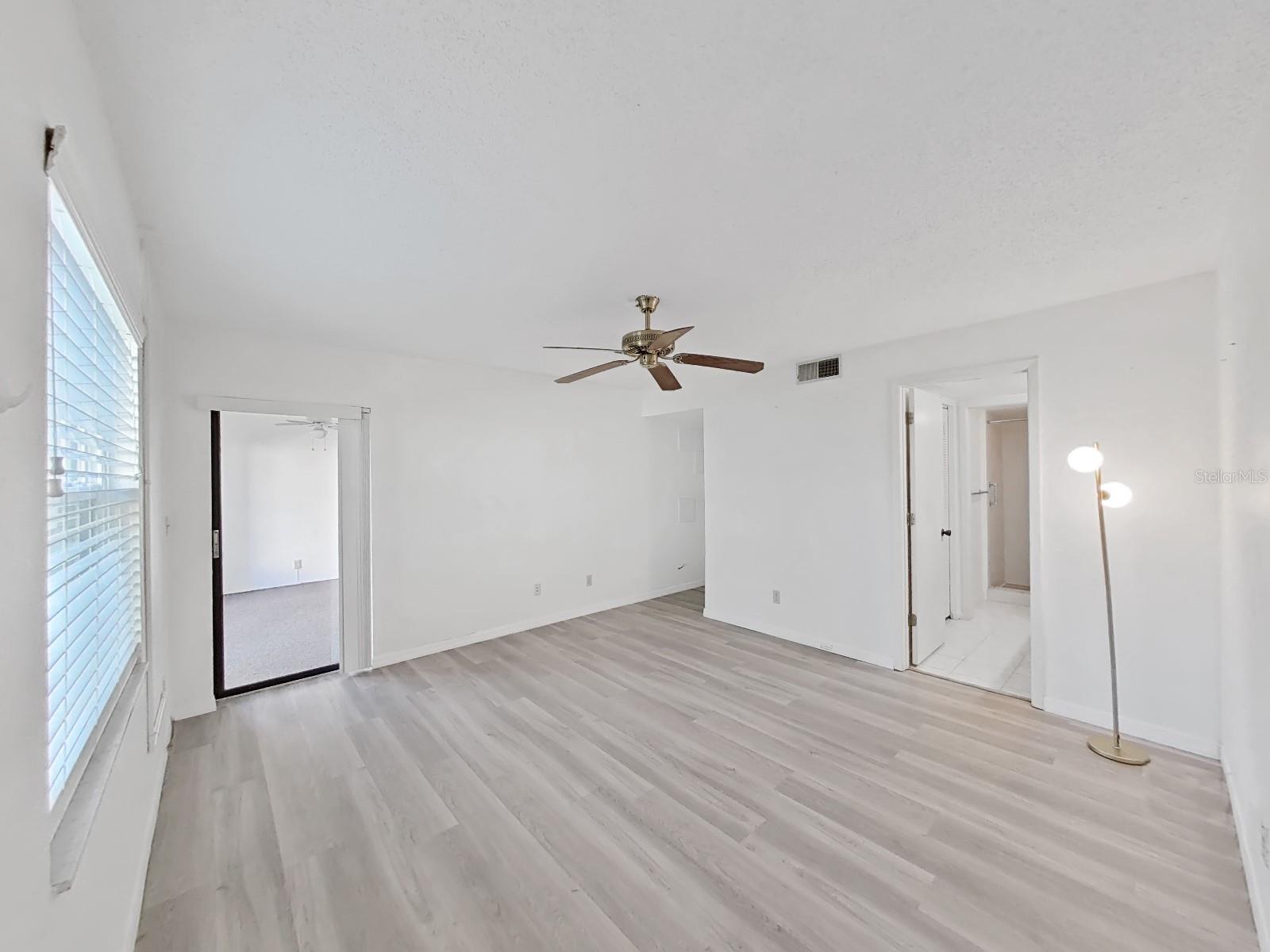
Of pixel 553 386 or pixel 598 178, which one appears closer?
pixel 598 178

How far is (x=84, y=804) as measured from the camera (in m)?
1.14

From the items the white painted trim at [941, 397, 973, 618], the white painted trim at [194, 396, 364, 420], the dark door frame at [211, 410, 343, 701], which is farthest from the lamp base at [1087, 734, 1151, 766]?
the dark door frame at [211, 410, 343, 701]

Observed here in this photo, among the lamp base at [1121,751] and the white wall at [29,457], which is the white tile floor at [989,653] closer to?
the lamp base at [1121,751]

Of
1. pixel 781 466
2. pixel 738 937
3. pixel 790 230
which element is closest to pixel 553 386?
pixel 781 466

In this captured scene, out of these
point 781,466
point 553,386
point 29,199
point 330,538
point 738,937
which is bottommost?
point 738,937

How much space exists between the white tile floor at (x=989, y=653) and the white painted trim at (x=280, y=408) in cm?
457

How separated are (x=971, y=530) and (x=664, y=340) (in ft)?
14.6

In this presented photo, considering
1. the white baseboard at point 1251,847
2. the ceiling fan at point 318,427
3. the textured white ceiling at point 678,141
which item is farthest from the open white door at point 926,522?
the ceiling fan at point 318,427

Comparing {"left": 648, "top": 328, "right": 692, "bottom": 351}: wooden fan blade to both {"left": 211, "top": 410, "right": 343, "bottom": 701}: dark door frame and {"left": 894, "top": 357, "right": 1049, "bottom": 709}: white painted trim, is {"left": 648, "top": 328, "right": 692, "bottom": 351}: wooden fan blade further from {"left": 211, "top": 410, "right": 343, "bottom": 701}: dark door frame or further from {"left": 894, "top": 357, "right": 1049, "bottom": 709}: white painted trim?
{"left": 211, "top": 410, "right": 343, "bottom": 701}: dark door frame

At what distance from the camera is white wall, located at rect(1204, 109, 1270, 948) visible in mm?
1507

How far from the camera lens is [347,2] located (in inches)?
41.9

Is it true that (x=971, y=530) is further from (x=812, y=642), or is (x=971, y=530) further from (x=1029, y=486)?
(x=812, y=642)

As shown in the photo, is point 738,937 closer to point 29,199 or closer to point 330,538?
point 29,199

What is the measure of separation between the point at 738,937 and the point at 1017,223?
272cm
